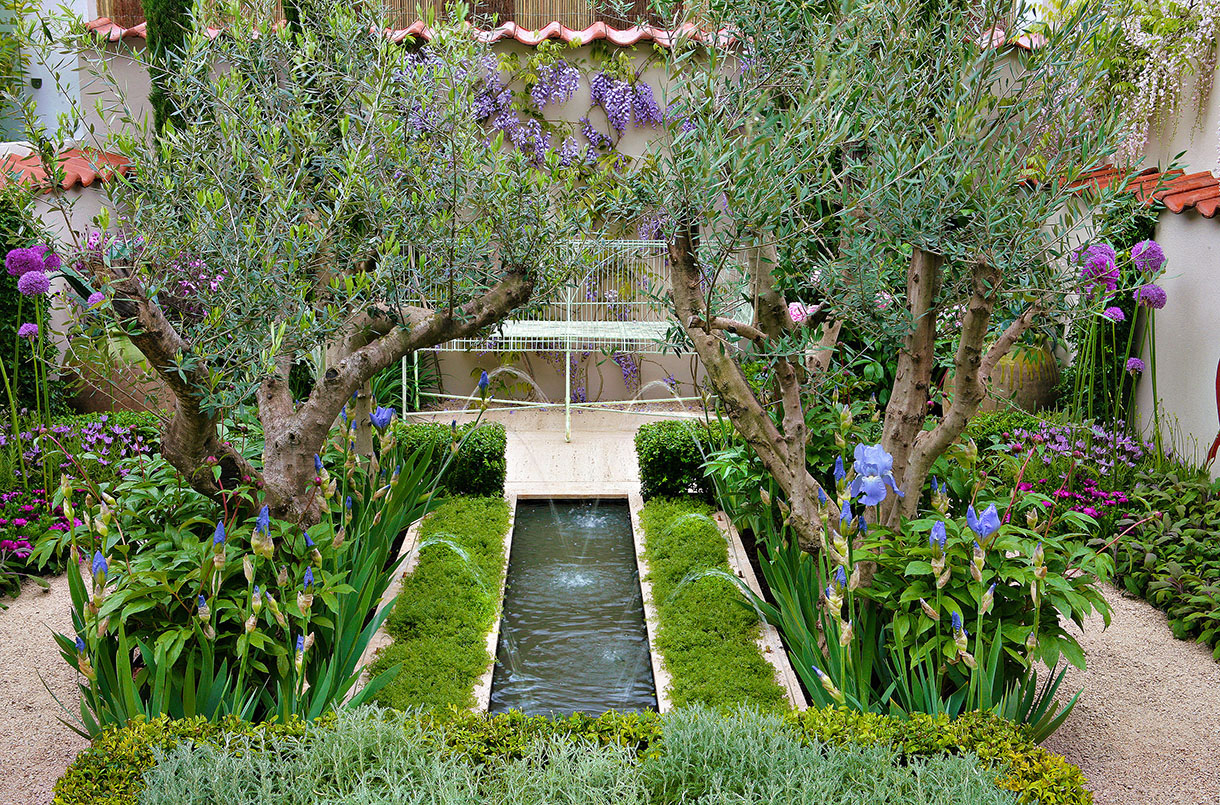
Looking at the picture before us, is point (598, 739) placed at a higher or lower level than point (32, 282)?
lower

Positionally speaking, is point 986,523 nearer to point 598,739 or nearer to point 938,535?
point 938,535

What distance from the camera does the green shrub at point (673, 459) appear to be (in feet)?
17.0

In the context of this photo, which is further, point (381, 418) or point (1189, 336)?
point (1189, 336)

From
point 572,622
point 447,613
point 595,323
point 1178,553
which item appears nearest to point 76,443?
point 447,613

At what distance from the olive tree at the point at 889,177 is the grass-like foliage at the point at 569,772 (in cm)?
117

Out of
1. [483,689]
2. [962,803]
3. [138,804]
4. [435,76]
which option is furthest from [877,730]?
[435,76]

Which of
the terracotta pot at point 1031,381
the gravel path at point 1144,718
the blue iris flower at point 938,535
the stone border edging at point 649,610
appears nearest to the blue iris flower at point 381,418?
the stone border edging at point 649,610

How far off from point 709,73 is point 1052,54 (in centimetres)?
98

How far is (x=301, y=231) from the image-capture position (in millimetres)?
2652

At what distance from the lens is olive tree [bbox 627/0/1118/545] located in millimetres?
2574

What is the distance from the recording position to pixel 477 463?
208 inches

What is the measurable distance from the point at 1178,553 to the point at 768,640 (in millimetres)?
2111

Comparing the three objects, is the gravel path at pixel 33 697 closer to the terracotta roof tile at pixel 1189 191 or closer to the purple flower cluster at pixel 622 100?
the terracotta roof tile at pixel 1189 191

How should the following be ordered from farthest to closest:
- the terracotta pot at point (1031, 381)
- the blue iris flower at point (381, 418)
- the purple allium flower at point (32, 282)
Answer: the terracotta pot at point (1031, 381) < the purple allium flower at point (32, 282) < the blue iris flower at point (381, 418)
